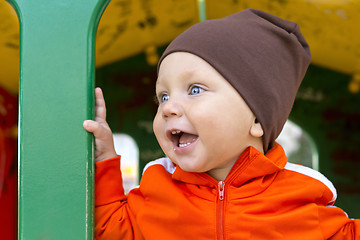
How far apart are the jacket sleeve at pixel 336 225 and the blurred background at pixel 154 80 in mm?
1633

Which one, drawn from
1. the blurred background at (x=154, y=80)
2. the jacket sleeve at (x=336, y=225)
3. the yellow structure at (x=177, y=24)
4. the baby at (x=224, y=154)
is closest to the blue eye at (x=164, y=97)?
the baby at (x=224, y=154)

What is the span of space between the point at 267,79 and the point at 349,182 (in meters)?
4.16

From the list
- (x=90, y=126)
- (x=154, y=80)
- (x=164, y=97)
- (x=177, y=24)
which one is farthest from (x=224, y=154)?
(x=154, y=80)

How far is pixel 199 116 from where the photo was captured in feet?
3.03

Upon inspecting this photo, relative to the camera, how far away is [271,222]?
0.98 metres

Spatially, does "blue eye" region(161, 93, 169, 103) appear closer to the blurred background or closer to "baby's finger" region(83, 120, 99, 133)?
"baby's finger" region(83, 120, 99, 133)

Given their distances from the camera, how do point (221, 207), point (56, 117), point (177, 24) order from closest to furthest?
point (56, 117) → point (221, 207) → point (177, 24)

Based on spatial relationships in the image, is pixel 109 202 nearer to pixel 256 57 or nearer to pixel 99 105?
pixel 99 105

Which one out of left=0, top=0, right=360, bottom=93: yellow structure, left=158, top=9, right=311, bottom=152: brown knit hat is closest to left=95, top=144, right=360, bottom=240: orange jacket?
left=158, top=9, right=311, bottom=152: brown knit hat

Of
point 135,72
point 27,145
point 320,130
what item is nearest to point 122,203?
point 27,145

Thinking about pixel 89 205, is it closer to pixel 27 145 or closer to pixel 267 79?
pixel 27 145

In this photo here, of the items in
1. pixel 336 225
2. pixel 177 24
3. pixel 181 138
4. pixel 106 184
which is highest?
pixel 177 24

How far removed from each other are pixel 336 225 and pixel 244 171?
262 mm

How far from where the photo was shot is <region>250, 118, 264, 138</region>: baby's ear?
1.00 meters
